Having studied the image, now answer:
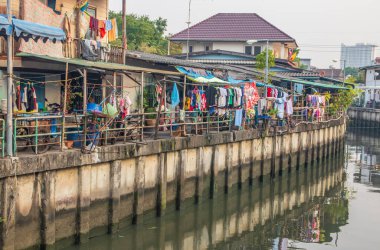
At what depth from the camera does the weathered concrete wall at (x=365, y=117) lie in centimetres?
7106

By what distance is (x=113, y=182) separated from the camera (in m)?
17.7

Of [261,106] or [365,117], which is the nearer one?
[261,106]

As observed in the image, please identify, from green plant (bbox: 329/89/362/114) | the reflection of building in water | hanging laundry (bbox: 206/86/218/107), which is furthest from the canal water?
green plant (bbox: 329/89/362/114)

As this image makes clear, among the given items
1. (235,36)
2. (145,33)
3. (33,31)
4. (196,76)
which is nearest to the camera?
(33,31)

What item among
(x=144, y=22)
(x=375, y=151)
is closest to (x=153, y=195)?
(x=375, y=151)

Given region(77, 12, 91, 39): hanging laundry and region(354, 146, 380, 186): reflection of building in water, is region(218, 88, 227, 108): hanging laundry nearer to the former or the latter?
region(77, 12, 91, 39): hanging laundry

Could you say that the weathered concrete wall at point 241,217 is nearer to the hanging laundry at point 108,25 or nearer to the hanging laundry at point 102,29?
the hanging laundry at point 102,29

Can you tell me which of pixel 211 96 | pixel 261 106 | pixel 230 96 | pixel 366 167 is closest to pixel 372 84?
pixel 366 167

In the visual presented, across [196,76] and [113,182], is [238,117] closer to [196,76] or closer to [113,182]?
[196,76]

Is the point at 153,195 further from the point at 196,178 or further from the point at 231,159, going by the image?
the point at 231,159

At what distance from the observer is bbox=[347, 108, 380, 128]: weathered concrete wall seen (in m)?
71.1

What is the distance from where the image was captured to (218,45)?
5825cm

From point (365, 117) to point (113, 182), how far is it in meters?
62.4

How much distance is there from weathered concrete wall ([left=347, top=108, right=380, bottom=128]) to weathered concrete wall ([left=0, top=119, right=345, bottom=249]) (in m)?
46.4
